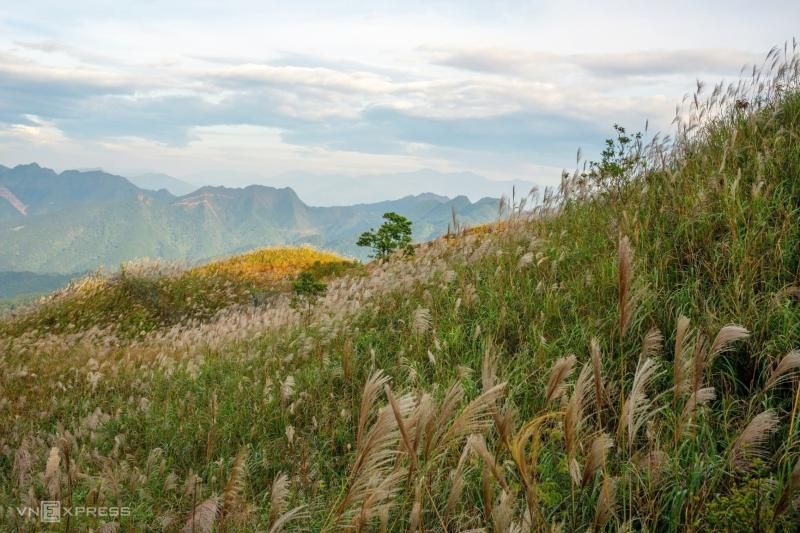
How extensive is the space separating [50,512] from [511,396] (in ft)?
10.1

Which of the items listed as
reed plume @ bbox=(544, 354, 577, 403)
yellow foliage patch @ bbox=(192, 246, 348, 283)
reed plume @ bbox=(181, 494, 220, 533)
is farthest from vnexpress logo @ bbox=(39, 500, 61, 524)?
yellow foliage patch @ bbox=(192, 246, 348, 283)

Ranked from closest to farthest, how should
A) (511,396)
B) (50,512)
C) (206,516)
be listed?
1. (206,516)
2. (511,396)
3. (50,512)

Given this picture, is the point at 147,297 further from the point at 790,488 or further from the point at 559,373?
the point at 790,488

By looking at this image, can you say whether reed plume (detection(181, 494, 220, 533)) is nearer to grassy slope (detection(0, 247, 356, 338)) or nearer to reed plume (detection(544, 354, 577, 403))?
reed plume (detection(544, 354, 577, 403))

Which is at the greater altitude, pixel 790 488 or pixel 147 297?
pixel 790 488

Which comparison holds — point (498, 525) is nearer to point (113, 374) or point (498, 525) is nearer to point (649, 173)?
point (649, 173)

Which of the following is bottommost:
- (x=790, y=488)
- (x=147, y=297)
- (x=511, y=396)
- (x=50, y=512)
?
(x=147, y=297)

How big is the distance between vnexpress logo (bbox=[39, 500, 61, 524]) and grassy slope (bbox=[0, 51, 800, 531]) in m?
0.17

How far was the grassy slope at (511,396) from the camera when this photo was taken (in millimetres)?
2361

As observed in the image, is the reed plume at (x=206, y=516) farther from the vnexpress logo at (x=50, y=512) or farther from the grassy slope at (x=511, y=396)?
the vnexpress logo at (x=50, y=512)

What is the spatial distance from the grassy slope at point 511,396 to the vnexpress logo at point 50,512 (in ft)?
0.57

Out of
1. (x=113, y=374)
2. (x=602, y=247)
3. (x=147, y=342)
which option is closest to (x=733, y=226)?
(x=602, y=247)

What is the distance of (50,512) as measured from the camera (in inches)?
147

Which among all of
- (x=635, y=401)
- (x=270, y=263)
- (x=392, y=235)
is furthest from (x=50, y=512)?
(x=270, y=263)
